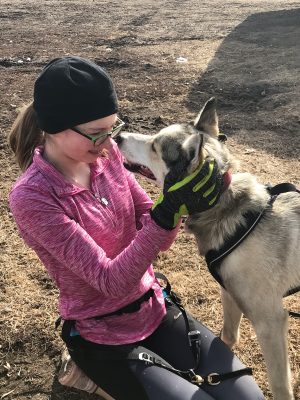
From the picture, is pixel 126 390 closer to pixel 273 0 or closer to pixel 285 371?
pixel 285 371

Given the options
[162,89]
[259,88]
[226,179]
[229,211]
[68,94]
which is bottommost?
[162,89]

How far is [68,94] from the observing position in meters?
1.92

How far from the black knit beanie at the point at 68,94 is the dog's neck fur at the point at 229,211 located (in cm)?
105

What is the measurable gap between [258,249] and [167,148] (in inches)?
40.4

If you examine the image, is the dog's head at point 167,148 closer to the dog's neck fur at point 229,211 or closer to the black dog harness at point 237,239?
the dog's neck fur at point 229,211

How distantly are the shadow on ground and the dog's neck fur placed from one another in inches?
142

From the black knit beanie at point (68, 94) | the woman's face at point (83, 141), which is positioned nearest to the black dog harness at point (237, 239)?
the woman's face at point (83, 141)

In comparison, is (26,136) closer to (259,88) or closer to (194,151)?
(194,151)

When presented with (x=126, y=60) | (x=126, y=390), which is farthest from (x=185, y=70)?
(x=126, y=390)

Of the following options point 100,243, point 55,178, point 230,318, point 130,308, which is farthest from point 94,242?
point 230,318

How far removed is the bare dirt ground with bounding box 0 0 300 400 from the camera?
3166mm

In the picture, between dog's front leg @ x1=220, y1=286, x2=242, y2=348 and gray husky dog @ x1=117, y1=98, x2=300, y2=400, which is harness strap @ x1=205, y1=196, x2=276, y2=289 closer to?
gray husky dog @ x1=117, y1=98, x2=300, y2=400

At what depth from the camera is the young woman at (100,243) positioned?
197cm

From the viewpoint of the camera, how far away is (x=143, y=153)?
2941mm
